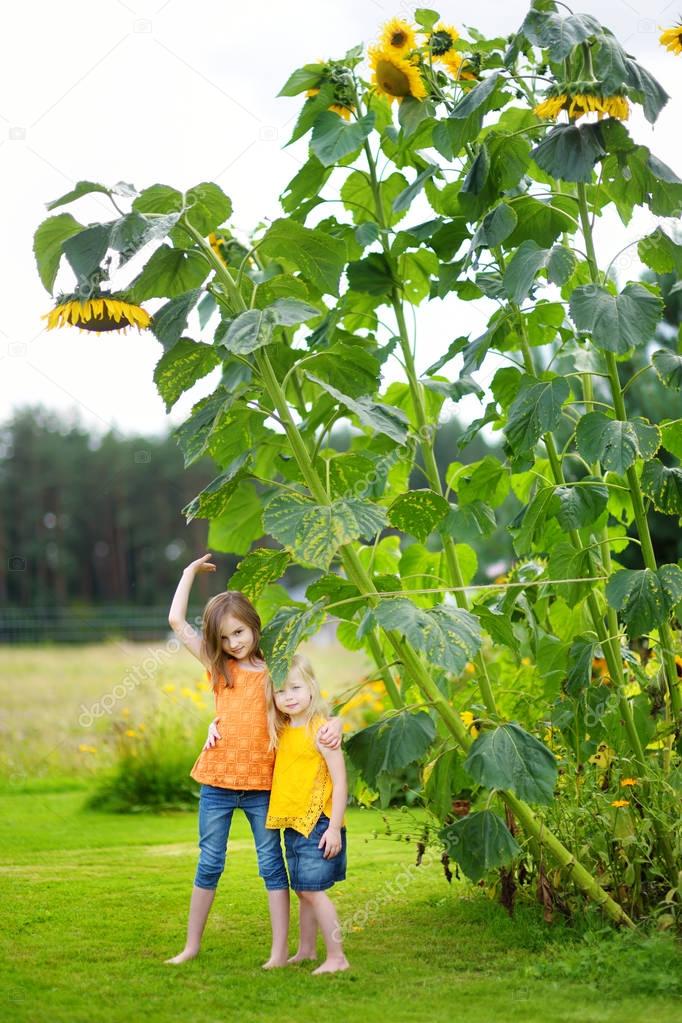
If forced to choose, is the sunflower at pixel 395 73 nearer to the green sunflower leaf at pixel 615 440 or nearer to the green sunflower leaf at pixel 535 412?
the green sunflower leaf at pixel 535 412

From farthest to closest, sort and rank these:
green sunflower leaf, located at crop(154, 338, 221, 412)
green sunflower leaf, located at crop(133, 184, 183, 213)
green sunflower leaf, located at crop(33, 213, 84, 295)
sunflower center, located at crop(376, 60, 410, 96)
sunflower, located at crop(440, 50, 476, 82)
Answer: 1. sunflower, located at crop(440, 50, 476, 82)
2. sunflower center, located at crop(376, 60, 410, 96)
3. green sunflower leaf, located at crop(154, 338, 221, 412)
4. green sunflower leaf, located at crop(133, 184, 183, 213)
5. green sunflower leaf, located at crop(33, 213, 84, 295)

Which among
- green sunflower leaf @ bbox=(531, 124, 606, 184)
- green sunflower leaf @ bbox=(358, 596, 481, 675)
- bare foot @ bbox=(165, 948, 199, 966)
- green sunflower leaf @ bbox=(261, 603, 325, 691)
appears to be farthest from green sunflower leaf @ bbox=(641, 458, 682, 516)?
bare foot @ bbox=(165, 948, 199, 966)

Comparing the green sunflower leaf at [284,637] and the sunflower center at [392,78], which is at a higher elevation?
the sunflower center at [392,78]

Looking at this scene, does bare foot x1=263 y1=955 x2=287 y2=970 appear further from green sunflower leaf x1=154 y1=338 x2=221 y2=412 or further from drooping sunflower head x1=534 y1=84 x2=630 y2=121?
drooping sunflower head x1=534 y1=84 x2=630 y2=121

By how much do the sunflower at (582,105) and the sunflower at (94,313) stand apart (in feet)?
3.25

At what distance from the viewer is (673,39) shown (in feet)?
9.12

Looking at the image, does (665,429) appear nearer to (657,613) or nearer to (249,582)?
(657,613)

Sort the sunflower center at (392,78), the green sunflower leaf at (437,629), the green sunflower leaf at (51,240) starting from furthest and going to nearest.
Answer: the sunflower center at (392,78)
the green sunflower leaf at (51,240)
the green sunflower leaf at (437,629)

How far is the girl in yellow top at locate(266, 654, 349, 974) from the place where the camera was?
8.91ft

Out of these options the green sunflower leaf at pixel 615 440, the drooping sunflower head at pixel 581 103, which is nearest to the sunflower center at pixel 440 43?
the drooping sunflower head at pixel 581 103

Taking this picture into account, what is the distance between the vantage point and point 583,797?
120 inches

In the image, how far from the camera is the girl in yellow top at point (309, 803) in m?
2.72

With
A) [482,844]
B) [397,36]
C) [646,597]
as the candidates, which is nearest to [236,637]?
[482,844]

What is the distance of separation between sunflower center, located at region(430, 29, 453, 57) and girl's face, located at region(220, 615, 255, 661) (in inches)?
59.1
